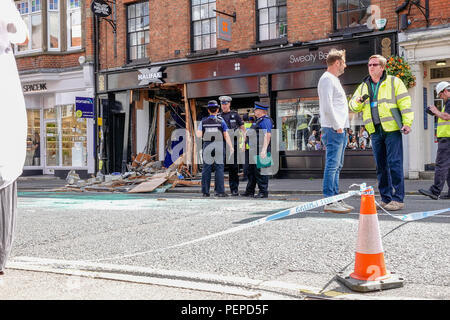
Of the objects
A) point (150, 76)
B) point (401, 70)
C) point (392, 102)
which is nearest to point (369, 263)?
point (392, 102)

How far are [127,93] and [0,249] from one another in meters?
15.6

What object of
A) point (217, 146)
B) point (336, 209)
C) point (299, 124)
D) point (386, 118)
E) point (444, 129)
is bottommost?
point (336, 209)

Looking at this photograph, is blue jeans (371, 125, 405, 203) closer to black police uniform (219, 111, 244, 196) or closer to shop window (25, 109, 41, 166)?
black police uniform (219, 111, 244, 196)

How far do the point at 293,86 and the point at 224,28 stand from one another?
285 centimetres

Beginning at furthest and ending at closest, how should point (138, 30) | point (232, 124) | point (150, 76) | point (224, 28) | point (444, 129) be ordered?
1. point (138, 30)
2. point (150, 76)
3. point (224, 28)
4. point (232, 124)
5. point (444, 129)

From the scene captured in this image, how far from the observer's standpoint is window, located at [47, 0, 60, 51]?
20.8 meters

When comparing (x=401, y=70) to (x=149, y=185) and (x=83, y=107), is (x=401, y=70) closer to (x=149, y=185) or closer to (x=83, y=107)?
(x=149, y=185)

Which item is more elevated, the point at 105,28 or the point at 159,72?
the point at 105,28

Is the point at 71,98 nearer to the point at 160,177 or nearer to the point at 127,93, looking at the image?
the point at 127,93

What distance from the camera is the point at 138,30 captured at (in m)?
18.5

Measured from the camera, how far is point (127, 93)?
61.0 ft

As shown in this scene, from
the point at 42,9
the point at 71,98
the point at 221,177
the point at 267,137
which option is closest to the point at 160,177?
the point at 221,177

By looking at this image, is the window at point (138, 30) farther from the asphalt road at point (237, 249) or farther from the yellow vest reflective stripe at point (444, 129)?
the yellow vest reflective stripe at point (444, 129)

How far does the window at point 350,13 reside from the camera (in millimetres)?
13895
